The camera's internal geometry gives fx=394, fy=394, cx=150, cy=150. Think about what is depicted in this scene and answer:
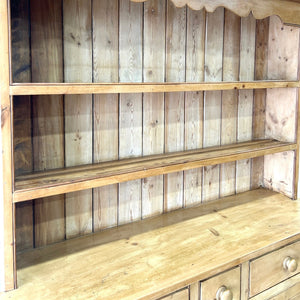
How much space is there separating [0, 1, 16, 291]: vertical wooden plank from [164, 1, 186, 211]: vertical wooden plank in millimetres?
892

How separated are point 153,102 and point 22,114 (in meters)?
0.64

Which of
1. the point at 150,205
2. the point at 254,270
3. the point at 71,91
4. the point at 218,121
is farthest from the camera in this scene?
the point at 218,121

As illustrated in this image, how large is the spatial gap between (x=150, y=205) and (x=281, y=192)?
2.84 ft

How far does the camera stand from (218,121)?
7.18ft

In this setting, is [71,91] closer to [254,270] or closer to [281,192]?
[254,270]

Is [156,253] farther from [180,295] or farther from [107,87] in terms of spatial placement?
[107,87]

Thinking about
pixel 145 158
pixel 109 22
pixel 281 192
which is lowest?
pixel 281 192

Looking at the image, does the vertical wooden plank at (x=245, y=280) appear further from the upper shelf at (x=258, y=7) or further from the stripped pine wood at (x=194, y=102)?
the upper shelf at (x=258, y=7)

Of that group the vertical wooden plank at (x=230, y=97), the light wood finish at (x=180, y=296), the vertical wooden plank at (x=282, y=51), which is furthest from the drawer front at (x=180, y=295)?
the vertical wooden plank at (x=282, y=51)

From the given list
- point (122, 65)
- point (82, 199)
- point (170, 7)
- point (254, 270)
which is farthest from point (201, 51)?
point (254, 270)

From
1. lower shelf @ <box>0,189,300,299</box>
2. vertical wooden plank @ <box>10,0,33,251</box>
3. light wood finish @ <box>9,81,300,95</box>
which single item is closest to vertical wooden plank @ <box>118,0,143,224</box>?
lower shelf @ <box>0,189,300,299</box>

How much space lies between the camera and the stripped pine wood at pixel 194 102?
200 centimetres

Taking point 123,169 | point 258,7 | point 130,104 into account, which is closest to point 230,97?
point 258,7

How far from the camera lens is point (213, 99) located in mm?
2145
